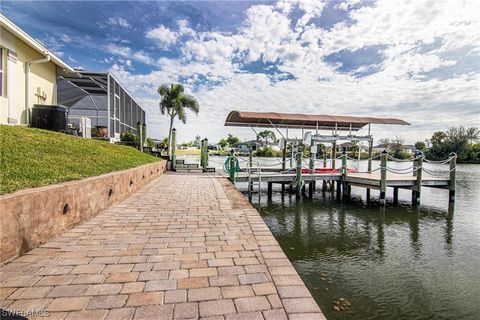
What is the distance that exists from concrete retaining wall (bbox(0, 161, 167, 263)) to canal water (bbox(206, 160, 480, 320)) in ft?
12.9

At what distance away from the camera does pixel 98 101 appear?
2339 centimetres

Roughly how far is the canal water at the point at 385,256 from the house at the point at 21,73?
368 inches

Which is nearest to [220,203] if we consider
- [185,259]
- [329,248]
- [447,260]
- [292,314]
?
[329,248]

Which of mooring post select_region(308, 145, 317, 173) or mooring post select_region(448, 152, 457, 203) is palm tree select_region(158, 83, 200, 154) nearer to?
mooring post select_region(308, 145, 317, 173)

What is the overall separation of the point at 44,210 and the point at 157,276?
1.84 m

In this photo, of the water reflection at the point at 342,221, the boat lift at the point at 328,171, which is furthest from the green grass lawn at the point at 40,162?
the boat lift at the point at 328,171

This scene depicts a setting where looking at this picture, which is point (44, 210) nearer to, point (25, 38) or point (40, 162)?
point (40, 162)

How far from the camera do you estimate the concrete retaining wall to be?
112 inches

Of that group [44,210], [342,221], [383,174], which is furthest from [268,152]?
[44,210]

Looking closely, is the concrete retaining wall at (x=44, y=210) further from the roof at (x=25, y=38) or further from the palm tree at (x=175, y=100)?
the palm tree at (x=175, y=100)

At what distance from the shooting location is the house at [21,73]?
8.51 meters

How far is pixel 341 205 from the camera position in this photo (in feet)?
43.3

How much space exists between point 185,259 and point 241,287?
0.89 metres

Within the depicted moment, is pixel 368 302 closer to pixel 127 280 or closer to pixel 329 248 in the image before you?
pixel 329 248
